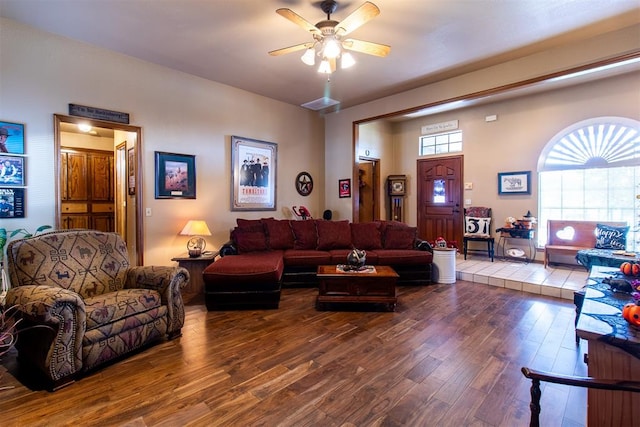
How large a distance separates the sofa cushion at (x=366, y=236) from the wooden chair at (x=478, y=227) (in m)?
2.10

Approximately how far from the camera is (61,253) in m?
2.52

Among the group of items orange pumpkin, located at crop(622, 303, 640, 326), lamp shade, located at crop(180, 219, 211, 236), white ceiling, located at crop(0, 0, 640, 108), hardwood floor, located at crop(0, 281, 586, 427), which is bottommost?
hardwood floor, located at crop(0, 281, 586, 427)

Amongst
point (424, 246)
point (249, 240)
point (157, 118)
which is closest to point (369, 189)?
point (424, 246)

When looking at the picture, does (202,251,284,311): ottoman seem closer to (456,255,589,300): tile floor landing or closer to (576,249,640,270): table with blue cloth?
(456,255,589,300): tile floor landing

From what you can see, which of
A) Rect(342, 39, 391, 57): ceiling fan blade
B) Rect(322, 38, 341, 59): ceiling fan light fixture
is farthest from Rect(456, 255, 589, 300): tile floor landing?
Rect(322, 38, 341, 59): ceiling fan light fixture

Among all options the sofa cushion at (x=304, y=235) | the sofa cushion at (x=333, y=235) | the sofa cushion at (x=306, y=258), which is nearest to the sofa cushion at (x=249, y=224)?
the sofa cushion at (x=304, y=235)

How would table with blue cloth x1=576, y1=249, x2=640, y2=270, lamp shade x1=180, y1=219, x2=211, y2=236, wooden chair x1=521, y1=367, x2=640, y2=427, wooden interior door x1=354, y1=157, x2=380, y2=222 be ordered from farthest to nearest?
wooden interior door x1=354, y1=157, x2=380, y2=222, lamp shade x1=180, y1=219, x2=211, y2=236, table with blue cloth x1=576, y1=249, x2=640, y2=270, wooden chair x1=521, y1=367, x2=640, y2=427

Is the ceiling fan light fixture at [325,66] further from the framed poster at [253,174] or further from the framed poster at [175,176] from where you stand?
the framed poster at [175,176]

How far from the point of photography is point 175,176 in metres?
4.36

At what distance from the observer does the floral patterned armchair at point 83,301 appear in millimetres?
1988

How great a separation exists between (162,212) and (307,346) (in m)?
2.94

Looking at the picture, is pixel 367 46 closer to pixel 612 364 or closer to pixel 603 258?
pixel 612 364

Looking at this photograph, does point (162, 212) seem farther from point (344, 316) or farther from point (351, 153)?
point (351, 153)

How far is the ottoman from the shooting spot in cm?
335
